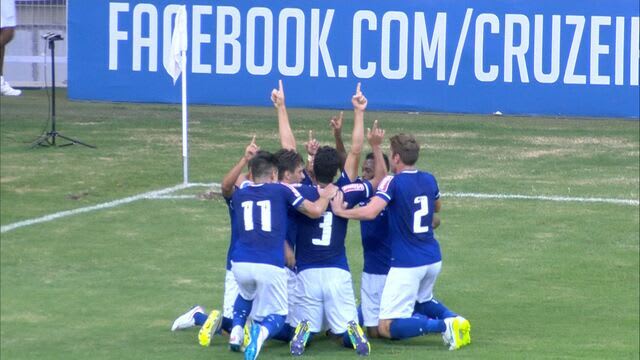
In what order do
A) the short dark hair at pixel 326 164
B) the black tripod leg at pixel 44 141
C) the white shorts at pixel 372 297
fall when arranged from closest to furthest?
the short dark hair at pixel 326 164 < the white shorts at pixel 372 297 < the black tripod leg at pixel 44 141

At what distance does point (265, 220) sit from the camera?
9.40 m

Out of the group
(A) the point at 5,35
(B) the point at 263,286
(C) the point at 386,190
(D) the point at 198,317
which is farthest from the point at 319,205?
(A) the point at 5,35

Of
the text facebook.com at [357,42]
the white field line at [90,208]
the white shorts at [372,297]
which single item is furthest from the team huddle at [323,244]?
the text facebook.com at [357,42]

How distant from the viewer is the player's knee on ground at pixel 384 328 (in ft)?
33.0

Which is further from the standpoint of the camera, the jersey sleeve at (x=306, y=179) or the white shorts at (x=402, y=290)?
the jersey sleeve at (x=306, y=179)

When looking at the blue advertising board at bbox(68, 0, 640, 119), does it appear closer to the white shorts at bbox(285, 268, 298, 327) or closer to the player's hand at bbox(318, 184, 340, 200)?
the white shorts at bbox(285, 268, 298, 327)

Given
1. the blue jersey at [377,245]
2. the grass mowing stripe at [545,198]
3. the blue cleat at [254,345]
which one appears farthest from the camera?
the grass mowing stripe at [545,198]

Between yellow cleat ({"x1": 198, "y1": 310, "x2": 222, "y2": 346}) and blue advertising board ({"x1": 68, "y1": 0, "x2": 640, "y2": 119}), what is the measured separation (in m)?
9.85

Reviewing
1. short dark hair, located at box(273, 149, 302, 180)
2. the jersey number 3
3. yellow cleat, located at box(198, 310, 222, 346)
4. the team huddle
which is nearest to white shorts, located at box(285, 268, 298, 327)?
the team huddle

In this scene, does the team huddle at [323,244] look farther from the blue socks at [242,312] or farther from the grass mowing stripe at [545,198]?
the grass mowing stripe at [545,198]

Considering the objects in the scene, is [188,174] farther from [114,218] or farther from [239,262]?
[239,262]

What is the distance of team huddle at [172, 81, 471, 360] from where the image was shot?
30.9ft

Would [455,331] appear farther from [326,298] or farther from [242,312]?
[242,312]

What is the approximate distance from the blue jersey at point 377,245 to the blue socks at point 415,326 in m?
0.54
